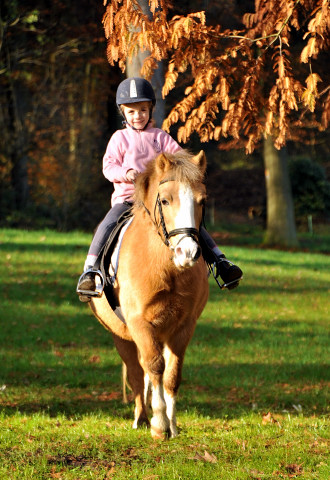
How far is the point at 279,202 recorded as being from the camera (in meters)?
27.8

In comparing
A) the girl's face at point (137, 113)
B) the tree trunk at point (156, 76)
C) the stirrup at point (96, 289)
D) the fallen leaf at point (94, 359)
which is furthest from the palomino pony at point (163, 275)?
the fallen leaf at point (94, 359)

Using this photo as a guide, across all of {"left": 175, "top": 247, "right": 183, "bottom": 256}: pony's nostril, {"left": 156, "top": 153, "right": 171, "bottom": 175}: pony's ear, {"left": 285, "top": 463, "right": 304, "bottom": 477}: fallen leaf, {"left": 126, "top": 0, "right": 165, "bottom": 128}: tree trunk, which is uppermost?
{"left": 126, "top": 0, "right": 165, "bottom": 128}: tree trunk

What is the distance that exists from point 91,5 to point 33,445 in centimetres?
2519

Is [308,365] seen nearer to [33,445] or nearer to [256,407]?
[256,407]

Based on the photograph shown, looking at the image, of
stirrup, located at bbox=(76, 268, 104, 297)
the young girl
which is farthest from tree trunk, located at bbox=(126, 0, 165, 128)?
stirrup, located at bbox=(76, 268, 104, 297)

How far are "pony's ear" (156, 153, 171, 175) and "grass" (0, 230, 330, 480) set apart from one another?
2.33m

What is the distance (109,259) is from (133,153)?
3.39ft

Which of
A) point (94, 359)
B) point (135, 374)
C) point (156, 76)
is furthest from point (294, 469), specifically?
point (156, 76)

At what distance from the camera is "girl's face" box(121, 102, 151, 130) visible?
271 inches

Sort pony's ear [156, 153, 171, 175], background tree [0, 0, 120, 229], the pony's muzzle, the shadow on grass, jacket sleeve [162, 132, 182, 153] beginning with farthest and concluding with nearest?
background tree [0, 0, 120, 229]
the shadow on grass
jacket sleeve [162, 132, 182, 153]
pony's ear [156, 153, 171, 175]
the pony's muzzle

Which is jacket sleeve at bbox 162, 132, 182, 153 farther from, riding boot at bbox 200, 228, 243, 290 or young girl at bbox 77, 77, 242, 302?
riding boot at bbox 200, 228, 243, 290

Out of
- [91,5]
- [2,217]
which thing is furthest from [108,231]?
[91,5]

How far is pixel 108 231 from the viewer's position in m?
6.85

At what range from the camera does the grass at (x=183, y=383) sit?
577cm
